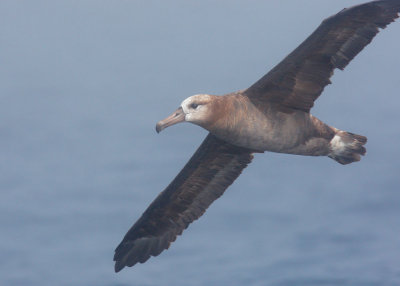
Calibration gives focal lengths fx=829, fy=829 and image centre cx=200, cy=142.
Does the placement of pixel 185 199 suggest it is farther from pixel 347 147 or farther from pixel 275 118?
pixel 347 147

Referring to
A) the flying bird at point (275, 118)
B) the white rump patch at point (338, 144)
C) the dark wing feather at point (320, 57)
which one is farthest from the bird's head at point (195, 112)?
the white rump patch at point (338, 144)

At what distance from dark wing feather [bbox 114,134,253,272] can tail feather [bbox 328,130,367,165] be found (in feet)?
4.70

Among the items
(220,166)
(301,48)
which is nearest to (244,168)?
(220,166)

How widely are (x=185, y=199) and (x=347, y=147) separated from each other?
289 centimetres

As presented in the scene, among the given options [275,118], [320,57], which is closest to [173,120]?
[275,118]

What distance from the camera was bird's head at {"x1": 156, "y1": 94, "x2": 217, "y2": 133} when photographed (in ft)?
38.0

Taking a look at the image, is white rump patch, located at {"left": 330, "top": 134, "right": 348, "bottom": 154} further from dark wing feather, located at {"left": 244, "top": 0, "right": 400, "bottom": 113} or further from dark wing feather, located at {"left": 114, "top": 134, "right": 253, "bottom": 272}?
dark wing feather, located at {"left": 114, "top": 134, "right": 253, "bottom": 272}

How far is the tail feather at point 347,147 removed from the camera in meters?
13.0

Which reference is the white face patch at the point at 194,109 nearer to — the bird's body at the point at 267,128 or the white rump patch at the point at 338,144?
the bird's body at the point at 267,128

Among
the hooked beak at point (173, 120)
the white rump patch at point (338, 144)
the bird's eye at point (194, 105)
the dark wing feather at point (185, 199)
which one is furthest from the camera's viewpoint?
the dark wing feather at point (185, 199)

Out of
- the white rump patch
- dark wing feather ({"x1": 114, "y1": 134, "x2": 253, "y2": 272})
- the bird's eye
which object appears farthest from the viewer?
dark wing feather ({"x1": 114, "y1": 134, "x2": 253, "y2": 272})

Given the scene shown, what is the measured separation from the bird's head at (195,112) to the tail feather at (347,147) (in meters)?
2.33

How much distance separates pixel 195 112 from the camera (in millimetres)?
11625

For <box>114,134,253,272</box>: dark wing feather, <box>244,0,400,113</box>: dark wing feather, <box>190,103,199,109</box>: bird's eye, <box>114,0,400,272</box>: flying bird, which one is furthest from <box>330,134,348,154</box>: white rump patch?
<box>190,103,199,109</box>: bird's eye
